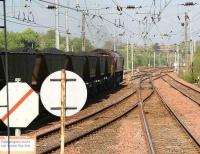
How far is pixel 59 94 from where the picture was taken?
23.2ft

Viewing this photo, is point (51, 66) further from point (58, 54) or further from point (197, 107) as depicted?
point (197, 107)

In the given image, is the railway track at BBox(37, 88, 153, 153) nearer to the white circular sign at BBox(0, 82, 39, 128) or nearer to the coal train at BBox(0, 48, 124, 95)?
the coal train at BBox(0, 48, 124, 95)

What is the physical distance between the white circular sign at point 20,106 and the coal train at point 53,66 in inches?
11.9

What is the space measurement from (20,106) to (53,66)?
1359cm

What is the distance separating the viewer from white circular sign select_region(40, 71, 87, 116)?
7.03 m

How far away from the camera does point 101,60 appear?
3362cm

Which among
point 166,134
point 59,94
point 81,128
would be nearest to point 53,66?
point 81,128

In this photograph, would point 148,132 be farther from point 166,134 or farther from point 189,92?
point 189,92

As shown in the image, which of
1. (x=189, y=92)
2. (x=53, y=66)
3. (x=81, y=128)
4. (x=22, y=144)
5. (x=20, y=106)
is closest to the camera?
(x=22, y=144)

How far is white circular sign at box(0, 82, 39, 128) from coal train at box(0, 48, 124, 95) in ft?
1.00

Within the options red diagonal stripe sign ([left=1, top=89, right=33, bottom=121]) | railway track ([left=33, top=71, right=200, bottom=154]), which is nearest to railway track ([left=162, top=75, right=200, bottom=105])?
railway track ([left=33, top=71, right=200, bottom=154])

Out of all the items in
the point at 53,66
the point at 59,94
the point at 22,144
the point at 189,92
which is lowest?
the point at 189,92

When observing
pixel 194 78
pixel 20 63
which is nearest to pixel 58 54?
pixel 20 63

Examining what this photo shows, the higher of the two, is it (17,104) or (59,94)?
(59,94)
